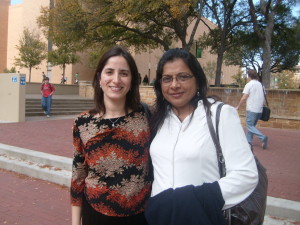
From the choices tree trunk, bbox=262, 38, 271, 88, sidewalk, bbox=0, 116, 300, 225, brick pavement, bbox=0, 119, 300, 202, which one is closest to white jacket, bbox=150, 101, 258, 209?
sidewalk, bbox=0, 116, 300, 225

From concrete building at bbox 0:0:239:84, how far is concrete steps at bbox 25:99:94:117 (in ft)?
59.7

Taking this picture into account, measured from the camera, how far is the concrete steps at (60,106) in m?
14.5

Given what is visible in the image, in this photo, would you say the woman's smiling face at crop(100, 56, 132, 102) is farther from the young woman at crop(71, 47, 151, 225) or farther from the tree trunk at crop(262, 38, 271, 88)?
the tree trunk at crop(262, 38, 271, 88)

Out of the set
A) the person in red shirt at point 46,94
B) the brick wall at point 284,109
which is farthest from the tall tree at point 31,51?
the brick wall at point 284,109

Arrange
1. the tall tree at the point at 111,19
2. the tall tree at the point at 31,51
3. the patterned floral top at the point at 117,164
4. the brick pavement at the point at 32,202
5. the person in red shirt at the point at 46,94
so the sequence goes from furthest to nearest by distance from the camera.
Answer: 1. the tall tree at the point at 31,51
2. the tall tree at the point at 111,19
3. the person in red shirt at the point at 46,94
4. the brick pavement at the point at 32,202
5. the patterned floral top at the point at 117,164

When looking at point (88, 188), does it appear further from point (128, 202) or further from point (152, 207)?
point (152, 207)

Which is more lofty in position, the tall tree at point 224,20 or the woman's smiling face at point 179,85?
the tall tree at point 224,20

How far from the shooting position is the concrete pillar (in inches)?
460

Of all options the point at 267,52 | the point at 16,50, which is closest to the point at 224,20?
the point at 267,52

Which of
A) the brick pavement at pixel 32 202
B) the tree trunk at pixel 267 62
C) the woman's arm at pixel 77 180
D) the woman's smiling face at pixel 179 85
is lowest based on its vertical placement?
the brick pavement at pixel 32 202

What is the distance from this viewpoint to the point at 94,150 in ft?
6.12

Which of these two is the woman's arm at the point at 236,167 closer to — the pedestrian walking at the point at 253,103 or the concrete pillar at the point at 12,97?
the pedestrian walking at the point at 253,103

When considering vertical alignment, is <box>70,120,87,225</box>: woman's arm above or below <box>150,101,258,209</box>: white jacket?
below

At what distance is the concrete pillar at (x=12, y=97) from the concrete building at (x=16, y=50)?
23.8m
